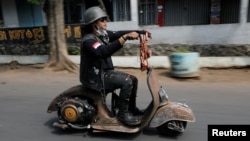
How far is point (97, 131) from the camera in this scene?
4379 mm

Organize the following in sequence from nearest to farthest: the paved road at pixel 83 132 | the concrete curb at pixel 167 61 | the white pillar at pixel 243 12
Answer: the paved road at pixel 83 132 < the concrete curb at pixel 167 61 < the white pillar at pixel 243 12

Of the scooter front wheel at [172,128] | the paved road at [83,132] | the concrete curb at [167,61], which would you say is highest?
the concrete curb at [167,61]

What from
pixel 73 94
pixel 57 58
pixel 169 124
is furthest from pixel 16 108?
pixel 57 58

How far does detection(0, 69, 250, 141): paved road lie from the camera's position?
4.53m

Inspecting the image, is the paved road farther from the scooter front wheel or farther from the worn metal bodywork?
the worn metal bodywork

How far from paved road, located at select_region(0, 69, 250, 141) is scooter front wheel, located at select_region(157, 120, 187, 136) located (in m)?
0.09

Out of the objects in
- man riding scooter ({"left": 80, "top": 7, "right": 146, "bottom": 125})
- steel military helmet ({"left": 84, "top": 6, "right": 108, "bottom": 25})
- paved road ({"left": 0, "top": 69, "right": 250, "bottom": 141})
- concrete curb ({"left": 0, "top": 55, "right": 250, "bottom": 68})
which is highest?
steel military helmet ({"left": 84, "top": 6, "right": 108, "bottom": 25})

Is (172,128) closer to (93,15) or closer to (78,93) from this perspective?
(78,93)

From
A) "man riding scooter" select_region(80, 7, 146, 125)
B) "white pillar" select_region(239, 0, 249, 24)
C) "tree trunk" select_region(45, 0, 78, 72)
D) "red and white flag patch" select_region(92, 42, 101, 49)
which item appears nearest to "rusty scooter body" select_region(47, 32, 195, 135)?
"man riding scooter" select_region(80, 7, 146, 125)

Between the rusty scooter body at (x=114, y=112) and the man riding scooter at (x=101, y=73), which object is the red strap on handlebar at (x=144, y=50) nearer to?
the rusty scooter body at (x=114, y=112)

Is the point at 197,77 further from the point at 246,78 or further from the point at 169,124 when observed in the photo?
the point at 169,124

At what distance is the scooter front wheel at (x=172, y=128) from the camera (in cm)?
423

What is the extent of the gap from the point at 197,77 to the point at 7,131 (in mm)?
5127

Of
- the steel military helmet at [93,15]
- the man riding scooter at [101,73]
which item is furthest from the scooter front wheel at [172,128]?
the steel military helmet at [93,15]
